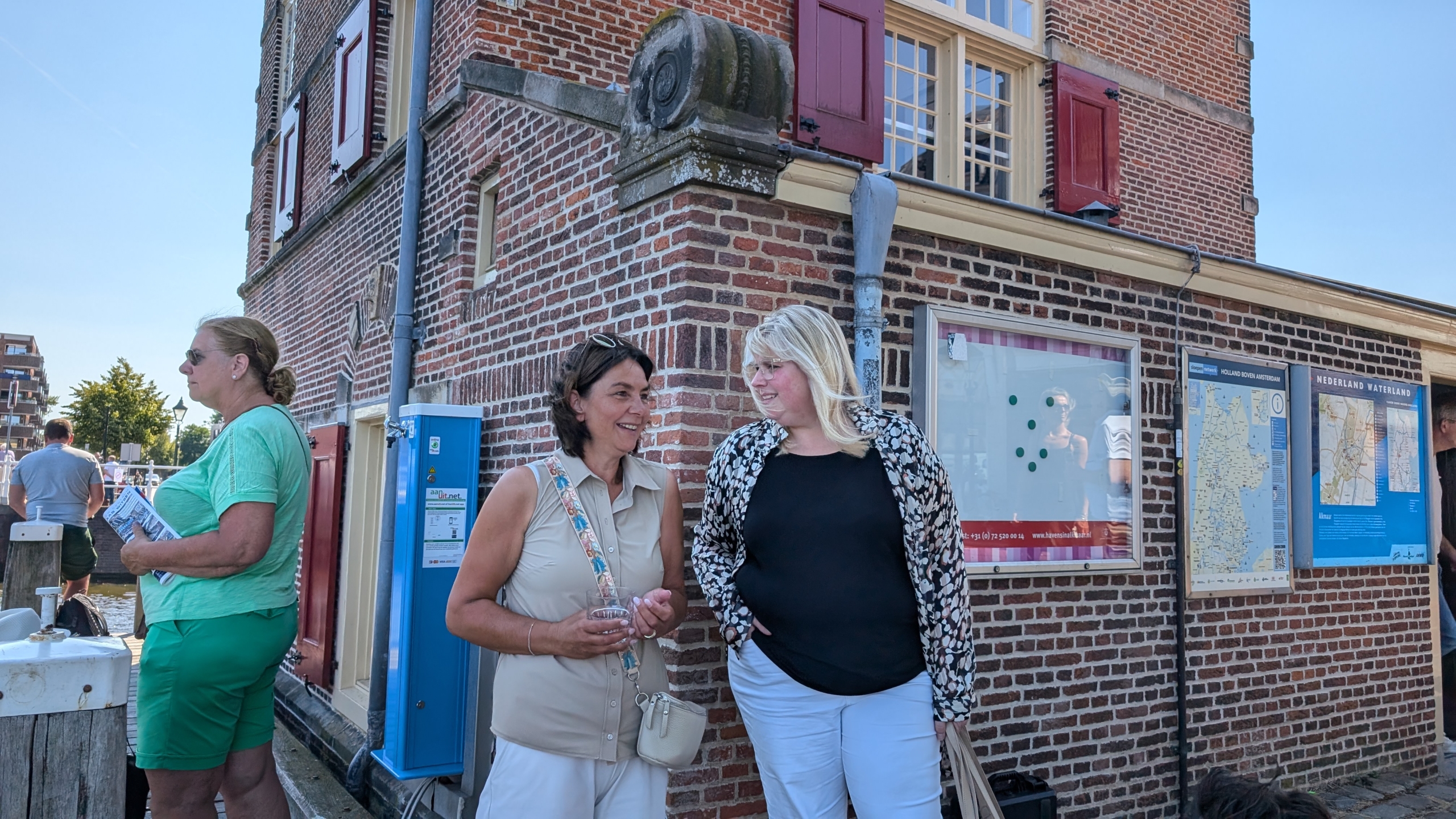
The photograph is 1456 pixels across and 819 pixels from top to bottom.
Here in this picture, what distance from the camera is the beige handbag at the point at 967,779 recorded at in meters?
3.04

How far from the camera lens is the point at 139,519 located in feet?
9.97

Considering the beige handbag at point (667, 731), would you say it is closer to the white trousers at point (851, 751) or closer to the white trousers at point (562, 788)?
the white trousers at point (562, 788)

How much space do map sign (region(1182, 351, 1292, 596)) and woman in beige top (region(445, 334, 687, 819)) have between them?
10.8 feet

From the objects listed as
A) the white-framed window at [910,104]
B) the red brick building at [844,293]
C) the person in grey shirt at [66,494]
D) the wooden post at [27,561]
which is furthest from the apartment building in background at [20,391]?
the white-framed window at [910,104]

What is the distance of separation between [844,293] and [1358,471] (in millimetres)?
3694

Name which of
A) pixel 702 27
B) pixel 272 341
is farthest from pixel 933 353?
pixel 272 341

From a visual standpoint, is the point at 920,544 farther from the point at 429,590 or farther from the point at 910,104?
the point at 910,104

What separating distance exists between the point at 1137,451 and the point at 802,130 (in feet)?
11.2

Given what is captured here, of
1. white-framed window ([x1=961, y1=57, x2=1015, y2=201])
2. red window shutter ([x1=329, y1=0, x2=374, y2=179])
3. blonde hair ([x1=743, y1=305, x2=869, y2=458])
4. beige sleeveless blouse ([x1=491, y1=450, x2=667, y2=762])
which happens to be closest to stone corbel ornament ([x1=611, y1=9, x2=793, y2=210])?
blonde hair ([x1=743, y1=305, x2=869, y2=458])

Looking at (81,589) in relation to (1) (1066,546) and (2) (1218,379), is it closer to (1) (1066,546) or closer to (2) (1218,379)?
(1) (1066,546)

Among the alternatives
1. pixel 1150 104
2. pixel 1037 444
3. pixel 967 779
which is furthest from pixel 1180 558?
pixel 1150 104

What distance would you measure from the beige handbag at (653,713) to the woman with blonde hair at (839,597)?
13.8 inches

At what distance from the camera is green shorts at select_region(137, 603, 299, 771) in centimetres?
298

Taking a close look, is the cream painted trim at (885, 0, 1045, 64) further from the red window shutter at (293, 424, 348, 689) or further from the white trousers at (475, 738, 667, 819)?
the white trousers at (475, 738, 667, 819)
